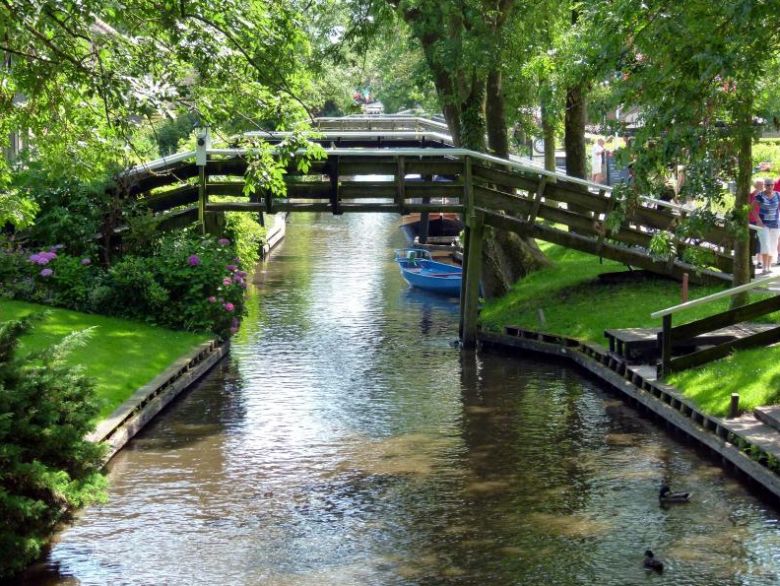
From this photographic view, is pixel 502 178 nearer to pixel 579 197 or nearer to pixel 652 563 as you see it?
pixel 579 197

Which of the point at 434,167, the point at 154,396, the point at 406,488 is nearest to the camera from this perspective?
the point at 406,488

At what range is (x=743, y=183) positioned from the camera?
19.6 metres

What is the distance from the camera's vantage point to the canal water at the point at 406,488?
13.3 m

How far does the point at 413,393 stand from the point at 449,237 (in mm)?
21631

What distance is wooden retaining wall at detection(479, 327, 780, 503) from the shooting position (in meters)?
15.7

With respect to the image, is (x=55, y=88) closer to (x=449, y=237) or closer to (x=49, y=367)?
(x=49, y=367)

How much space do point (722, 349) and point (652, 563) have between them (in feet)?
23.9

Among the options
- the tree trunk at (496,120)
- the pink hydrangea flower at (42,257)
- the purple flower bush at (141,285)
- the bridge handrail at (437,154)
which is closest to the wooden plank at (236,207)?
the bridge handrail at (437,154)

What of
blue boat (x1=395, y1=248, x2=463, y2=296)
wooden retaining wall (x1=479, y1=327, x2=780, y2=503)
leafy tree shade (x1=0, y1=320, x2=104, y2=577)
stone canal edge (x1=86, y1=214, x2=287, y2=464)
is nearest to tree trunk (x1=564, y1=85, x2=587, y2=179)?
blue boat (x1=395, y1=248, x2=463, y2=296)

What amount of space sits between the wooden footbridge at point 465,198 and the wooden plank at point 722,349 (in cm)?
502

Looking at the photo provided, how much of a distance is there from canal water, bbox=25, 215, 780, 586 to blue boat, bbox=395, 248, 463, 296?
886 cm

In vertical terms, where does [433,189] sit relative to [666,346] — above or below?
above

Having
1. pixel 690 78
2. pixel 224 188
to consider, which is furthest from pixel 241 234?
pixel 690 78

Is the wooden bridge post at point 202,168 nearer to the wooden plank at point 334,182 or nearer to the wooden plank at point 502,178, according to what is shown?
the wooden plank at point 334,182
